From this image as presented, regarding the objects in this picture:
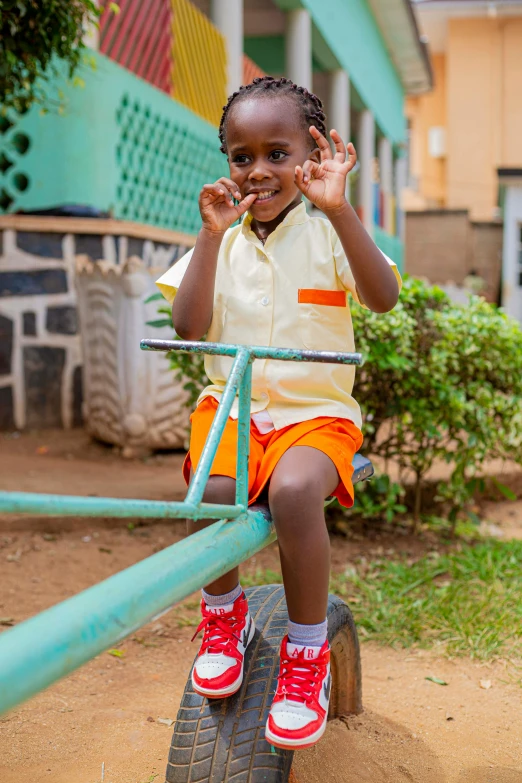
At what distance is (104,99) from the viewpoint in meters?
5.66

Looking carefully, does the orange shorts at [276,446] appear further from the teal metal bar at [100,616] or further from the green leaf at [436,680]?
the green leaf at [436,680]

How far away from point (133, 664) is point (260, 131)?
186 cm

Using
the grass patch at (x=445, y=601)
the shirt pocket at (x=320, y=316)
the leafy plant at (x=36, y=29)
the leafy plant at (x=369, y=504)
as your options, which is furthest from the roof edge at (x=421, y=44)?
the shirt pocket at (x=320, y=316)

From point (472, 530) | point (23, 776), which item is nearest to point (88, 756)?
point (23, 776)

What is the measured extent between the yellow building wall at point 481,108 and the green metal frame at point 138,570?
18413mm

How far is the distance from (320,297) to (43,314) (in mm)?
4011

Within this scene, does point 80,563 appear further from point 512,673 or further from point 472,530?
point 472,530

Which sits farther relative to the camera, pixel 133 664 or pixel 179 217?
pixel 179 217

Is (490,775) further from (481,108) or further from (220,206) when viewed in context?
(481,108)

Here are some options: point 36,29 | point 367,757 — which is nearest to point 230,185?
point 367,757

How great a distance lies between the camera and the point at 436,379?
376 centimetres

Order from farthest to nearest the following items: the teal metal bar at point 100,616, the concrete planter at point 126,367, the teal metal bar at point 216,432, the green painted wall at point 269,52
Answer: the green painted wall at point 269,52 < the concrete planter at point 126,367 < the teal metal bar at point 216,432 < the teal metal bar at point 100,616

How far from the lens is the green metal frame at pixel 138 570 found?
2.99ft

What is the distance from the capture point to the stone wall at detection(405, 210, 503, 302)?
16.2 m
